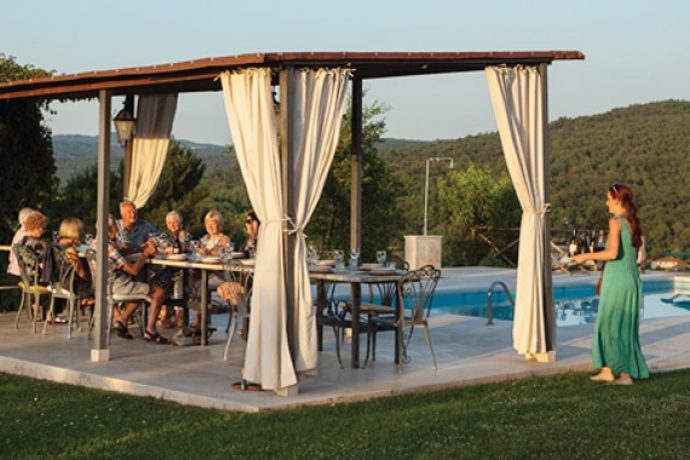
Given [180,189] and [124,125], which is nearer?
[124,125]

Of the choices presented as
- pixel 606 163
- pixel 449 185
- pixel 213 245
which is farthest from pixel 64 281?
pixel 606 163

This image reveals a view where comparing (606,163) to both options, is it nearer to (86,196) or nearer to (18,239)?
(86,196)

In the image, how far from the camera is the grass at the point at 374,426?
19.4 feet

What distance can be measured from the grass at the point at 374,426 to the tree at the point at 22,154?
4.62 meters

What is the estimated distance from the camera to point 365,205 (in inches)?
849

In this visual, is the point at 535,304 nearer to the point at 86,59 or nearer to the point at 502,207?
the point at 86,59

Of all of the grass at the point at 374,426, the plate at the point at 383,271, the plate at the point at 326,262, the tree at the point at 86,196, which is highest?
the tree at the point at 86,196

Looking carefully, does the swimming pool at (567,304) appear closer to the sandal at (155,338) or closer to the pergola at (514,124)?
the pergola at (514,124)

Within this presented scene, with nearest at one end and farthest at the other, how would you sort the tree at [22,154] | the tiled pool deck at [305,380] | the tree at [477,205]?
1. the tiled pool deck at [305,380]
2. the tree at [22,154]
3. the tree at [477,205]

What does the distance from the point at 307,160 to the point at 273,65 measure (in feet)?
2.18

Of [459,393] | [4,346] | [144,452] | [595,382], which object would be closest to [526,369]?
[595,382]

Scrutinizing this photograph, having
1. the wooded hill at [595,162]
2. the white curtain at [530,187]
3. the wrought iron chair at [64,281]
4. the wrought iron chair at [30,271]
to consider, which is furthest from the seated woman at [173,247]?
the wooded hill at [595,162]

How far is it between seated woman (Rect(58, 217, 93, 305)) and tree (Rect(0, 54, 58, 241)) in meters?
2.06

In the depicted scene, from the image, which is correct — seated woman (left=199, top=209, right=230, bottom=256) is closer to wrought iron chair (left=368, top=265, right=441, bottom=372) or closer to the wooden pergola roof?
the wooden pergola roof
